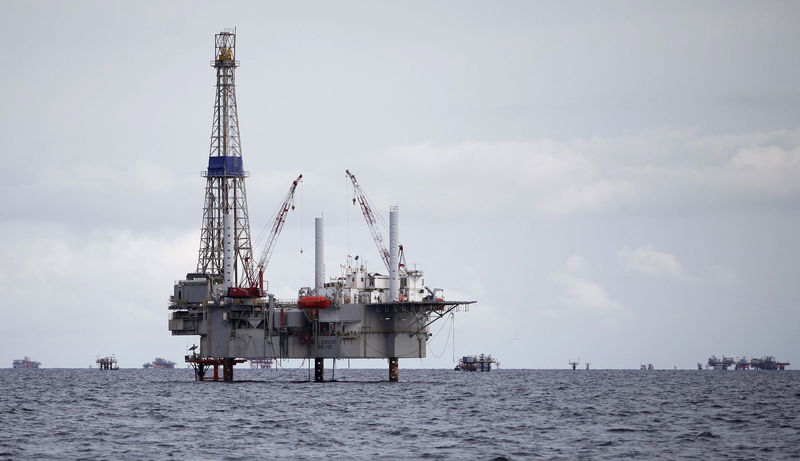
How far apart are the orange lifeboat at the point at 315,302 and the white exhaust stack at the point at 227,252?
9540 mm

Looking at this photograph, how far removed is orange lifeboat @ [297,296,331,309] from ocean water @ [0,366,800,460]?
9293 millimetres

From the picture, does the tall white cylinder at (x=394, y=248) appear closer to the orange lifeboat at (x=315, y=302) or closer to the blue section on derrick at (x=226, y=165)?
the orange lifeboat at (x=315, y=302)

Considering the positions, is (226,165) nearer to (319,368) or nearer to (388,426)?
(319,368)

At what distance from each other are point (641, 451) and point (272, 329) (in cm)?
6535

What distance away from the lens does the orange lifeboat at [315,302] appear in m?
120

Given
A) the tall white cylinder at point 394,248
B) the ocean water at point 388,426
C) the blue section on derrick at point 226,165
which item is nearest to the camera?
the ocean water at point 388,426

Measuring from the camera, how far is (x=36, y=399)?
362ft

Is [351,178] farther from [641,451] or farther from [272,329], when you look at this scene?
[641,451]

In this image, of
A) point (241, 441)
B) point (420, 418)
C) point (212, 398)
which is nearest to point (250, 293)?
point (212, 398)

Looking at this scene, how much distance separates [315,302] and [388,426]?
44.5m

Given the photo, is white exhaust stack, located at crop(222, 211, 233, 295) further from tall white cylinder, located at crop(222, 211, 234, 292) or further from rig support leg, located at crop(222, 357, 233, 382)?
rig support leg, located at crop(222, 357, 233, 382)

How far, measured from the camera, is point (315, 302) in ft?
393

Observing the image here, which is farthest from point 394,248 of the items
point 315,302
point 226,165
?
point 226,165

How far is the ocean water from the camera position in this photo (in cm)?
6291
